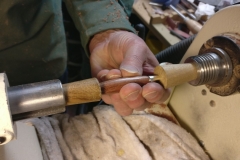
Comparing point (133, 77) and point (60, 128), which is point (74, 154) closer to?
point (60, 128)

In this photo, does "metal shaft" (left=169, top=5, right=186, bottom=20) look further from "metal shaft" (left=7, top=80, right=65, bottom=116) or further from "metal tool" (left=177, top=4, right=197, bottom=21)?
"metal shaft" (left=7, top=80, right=65, bottom=116)

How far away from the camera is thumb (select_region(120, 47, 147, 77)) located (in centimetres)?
44

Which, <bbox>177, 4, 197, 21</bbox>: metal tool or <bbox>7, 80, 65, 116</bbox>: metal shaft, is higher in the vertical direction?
<bbox>7, 80, 65, 116</bbox>: metal shaft

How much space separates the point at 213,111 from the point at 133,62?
188 millimetres

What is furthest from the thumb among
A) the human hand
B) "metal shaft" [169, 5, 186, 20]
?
"metal shaft" [169, 5, 186, 20]

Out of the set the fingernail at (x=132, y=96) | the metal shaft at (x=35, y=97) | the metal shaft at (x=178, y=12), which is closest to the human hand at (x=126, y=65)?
the fingernail at (x=132, y=96)

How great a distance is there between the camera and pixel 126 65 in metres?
0.45

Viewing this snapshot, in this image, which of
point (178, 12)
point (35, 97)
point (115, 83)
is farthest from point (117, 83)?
point (178, 12)

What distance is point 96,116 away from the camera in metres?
0.56

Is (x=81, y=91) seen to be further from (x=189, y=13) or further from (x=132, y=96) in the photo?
(x=189, y=13)

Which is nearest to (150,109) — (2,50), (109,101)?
(109,101)

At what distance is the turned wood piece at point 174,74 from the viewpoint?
0.41 metres

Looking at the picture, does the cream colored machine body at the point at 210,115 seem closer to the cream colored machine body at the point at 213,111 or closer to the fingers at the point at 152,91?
the cream colored machine body at the point at 213,111

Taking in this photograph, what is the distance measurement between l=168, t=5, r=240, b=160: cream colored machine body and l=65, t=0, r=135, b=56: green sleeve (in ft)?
0.62
